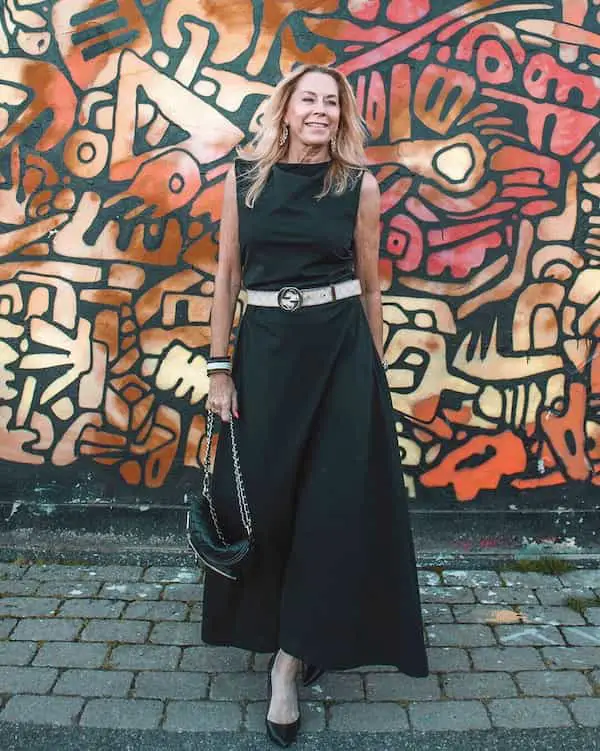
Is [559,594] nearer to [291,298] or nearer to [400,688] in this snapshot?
[400,688]

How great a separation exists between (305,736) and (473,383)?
6.79ft

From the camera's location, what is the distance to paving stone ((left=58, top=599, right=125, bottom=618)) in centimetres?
362

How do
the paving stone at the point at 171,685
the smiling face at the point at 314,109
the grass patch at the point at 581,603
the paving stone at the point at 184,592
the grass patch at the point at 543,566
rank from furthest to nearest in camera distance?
the grass patch at the point at 543,566 → the paving stone at the point at 184,592 → the grass patch at the point at 581,603 → the paving stone at the point at 171,685 → the smiling face at the point at 314,109

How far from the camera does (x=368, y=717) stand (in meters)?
2.90

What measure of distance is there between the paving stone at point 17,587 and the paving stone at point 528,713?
7.35ft

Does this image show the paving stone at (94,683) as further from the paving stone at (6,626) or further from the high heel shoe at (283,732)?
the high heel shoe at (283,732)

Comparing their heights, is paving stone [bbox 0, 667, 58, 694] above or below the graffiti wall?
below

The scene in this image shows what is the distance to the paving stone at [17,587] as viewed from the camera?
3842mm

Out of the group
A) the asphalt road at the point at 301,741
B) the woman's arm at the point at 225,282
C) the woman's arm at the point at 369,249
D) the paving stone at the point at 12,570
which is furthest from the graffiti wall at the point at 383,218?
the asphalt road at the point at 301,741

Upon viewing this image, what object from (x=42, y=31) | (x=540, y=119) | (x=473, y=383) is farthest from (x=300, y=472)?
(x=42, y=31)

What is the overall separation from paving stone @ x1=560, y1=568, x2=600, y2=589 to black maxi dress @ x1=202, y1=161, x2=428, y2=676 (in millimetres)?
1443

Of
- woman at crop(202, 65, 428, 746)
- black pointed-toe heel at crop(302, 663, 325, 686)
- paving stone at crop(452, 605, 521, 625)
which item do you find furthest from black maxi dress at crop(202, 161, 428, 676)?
paving stone at crop(452, 605, 521, 625)

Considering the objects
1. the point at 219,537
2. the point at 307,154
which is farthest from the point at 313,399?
the point at 307,154

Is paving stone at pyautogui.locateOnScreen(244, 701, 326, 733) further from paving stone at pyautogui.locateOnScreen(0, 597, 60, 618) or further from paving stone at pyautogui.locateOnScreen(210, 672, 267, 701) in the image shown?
paving stone at pyautogui.locateOnScreen(0, 597, 60, 618)
